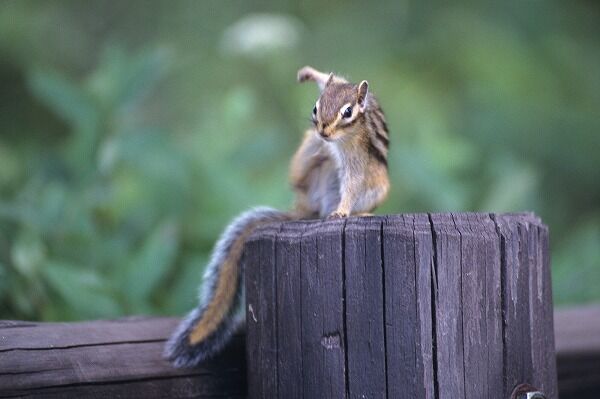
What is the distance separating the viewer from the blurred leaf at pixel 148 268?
312 centimetres

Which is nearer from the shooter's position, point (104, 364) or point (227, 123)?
point (104, 364)

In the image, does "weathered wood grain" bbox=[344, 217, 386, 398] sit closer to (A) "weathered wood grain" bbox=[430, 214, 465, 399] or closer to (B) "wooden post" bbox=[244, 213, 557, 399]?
(B) "wooden post" bbox=[244, 213, 557, 399]

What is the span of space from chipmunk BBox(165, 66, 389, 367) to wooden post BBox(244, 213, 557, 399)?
31 centimetres

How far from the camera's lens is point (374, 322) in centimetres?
190

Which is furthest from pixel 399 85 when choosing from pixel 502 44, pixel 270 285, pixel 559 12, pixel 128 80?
pixel 270 285

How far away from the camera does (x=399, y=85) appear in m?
5.62

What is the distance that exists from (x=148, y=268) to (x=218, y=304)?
0.80 metres

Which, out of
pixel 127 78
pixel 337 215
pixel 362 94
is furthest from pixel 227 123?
pixel 337 215

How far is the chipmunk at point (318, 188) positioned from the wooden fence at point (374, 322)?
0.20 metres

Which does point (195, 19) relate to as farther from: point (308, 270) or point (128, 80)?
point (308, 270)

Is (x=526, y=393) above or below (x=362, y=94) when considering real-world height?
below

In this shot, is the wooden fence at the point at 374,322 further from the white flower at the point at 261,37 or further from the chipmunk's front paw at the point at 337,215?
the white flower at the point at 261,37

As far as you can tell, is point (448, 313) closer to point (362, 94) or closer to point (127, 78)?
point (362, 94)

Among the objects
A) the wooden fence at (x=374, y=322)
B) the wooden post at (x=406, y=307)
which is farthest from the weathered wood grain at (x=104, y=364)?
the wooden post at (x=406, y=307)
